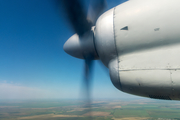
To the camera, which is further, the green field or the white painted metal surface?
the green field

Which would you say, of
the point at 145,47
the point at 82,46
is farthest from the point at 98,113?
the point at 145,47

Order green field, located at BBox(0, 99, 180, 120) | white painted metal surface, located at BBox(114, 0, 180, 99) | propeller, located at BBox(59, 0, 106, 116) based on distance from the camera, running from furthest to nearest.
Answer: green field, located at BBox(0, 99, 180, 120)
propeller, located at BBox(59, 0, 106, 116)
white painted metal surface, located at BBox(114, 0, 180, 99)

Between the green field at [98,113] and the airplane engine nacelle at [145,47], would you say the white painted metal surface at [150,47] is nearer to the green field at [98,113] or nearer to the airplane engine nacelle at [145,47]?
the airplane engine nacelle at [145,47]

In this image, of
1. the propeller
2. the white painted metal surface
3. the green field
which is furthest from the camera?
the green field

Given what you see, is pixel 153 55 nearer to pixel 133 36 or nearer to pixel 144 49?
pixel 144 49

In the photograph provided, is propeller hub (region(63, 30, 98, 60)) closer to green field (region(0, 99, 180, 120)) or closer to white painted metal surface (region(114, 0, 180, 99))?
white painted metal surface (region(114, 0, 180, 99))

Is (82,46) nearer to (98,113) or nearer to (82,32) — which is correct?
(82,32)

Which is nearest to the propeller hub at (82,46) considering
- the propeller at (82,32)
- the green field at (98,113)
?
the propeller at (82,32)

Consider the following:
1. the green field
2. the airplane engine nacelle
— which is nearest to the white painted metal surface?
the airplane engine nacelle
